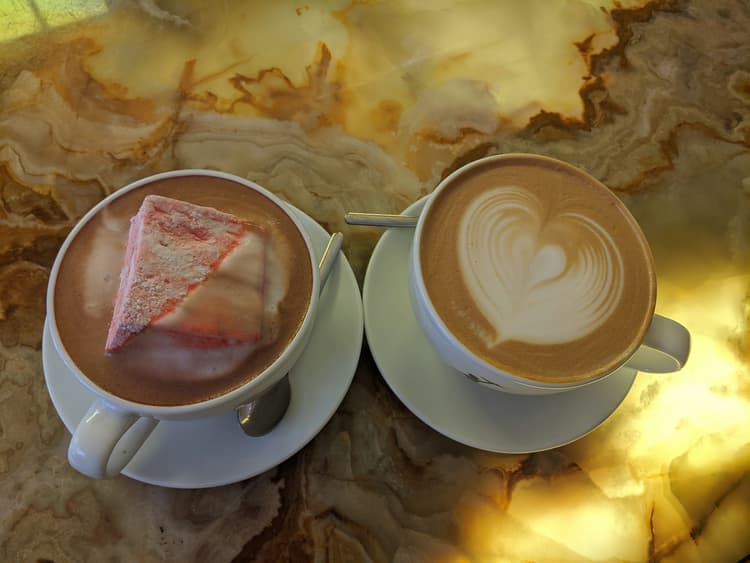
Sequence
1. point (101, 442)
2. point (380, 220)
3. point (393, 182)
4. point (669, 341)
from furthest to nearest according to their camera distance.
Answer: point (393, 182) → point (380, 220) → point (669, 341) → point (101, 442)

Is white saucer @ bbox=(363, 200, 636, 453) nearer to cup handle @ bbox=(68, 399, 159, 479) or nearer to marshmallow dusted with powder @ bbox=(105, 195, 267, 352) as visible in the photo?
marshmallow dusted with powder @ bbox=(105, 195, 267, 352)

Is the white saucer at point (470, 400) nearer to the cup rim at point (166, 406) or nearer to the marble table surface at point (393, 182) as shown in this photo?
the marble table surface at point (393, 182)

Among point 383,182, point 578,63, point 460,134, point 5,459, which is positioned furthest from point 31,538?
point 578,63

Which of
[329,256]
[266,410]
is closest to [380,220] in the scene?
[329,256]

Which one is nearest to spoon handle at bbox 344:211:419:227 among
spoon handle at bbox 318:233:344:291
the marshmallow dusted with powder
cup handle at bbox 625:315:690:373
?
spoon handle at bbox 318:233:344:291

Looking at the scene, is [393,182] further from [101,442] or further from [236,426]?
[101,442]

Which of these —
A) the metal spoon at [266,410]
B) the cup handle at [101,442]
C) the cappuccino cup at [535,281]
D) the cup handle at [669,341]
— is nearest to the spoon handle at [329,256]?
the metal spoon at [266,410]
